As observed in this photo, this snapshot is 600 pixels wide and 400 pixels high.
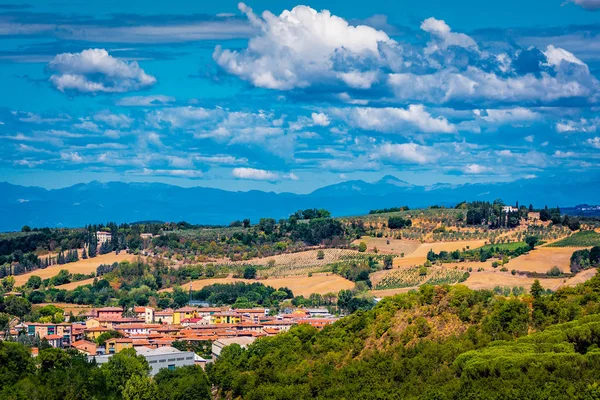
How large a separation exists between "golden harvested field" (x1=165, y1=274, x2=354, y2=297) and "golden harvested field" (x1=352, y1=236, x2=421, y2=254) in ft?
47.0

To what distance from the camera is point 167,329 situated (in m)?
101

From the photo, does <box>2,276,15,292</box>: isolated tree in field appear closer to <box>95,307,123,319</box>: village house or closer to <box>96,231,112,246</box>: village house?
<box>95,307,123,319</box>: village house

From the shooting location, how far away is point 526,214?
509 feet

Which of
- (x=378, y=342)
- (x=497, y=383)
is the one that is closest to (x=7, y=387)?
(x=378, y=342)

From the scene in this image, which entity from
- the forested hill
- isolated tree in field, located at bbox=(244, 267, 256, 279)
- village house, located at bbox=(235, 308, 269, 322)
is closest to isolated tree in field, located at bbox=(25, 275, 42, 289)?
isolated tree in field, located at bbox=(244, 267, 256, 279)

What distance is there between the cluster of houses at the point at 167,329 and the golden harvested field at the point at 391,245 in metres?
33.7

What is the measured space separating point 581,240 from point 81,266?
6402 cm

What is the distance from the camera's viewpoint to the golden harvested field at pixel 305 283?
12488cm

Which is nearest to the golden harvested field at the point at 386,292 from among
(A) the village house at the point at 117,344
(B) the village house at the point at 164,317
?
(B) the village house at the point at 164,317

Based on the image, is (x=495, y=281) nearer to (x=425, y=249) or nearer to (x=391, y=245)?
(x=425, y=249)

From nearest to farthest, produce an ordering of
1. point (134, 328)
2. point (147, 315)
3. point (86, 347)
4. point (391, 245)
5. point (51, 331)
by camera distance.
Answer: point (86, 347)
point (51, 331)
point (134, 328)
point (147, 315)
point (391, 245)

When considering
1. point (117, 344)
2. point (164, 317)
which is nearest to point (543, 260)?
point (164, 317)

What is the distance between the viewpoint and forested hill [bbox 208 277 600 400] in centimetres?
4259

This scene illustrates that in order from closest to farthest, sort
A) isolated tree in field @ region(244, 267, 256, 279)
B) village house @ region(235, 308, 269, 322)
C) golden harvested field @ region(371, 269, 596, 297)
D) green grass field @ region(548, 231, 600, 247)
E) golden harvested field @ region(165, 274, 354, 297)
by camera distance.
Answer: golden harvested field @ region(371, 269, 596, 297), village house @ region(235, 308, 269, 322), golden harvested field @ region(165, 274, 354, 297), green grass field @ region(548, 231, 600, 247), isolated tree in field @ region(244, 267, 256, 279)
